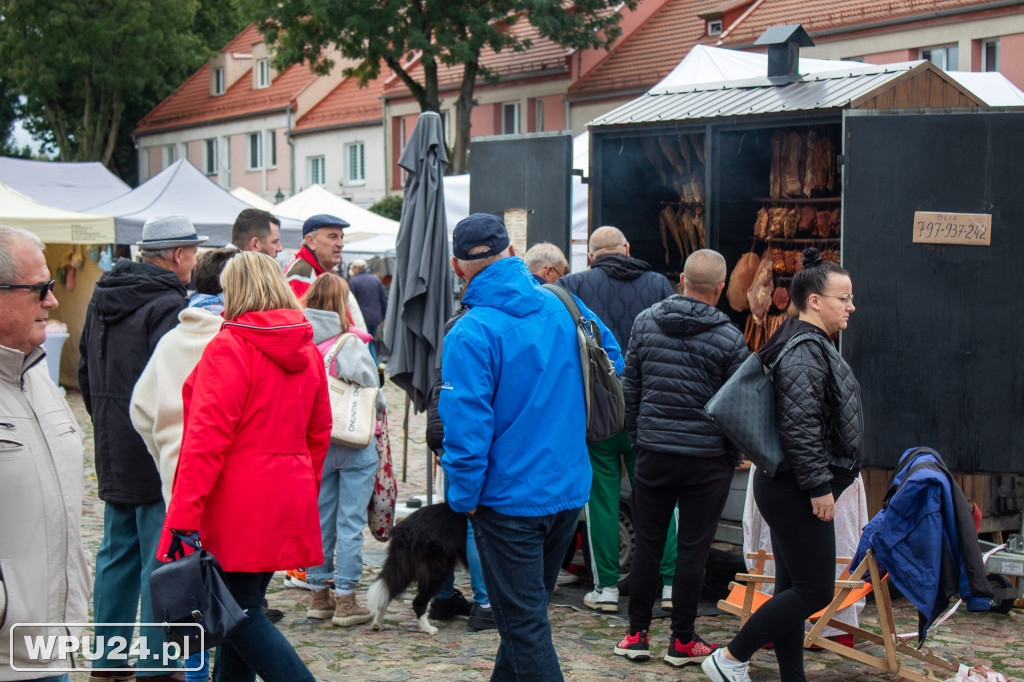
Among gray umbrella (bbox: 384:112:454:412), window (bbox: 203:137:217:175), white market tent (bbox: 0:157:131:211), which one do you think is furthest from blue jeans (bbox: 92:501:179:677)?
window (bbox: 203:137:217:175)

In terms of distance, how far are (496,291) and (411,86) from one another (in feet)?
83.9

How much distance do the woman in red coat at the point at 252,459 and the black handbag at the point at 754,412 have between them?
1.64m

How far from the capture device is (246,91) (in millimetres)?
45562

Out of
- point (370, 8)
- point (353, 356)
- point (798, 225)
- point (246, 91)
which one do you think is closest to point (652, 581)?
point (353, 356)

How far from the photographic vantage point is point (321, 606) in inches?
239

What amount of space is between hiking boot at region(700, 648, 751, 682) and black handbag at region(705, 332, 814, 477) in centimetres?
91

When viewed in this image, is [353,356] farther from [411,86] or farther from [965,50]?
[411,86]

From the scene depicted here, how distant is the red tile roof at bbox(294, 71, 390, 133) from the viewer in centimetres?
3788

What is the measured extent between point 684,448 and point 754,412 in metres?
0.86

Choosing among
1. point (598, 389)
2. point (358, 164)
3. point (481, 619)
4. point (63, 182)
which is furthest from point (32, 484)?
point (358, 164)

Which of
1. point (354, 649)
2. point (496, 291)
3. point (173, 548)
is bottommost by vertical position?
point (354, 649)

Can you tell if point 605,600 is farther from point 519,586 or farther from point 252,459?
point 252,459

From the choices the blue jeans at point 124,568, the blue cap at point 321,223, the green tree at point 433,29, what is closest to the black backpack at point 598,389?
the blue jeans at point 124,568

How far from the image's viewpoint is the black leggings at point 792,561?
4.34 meters
